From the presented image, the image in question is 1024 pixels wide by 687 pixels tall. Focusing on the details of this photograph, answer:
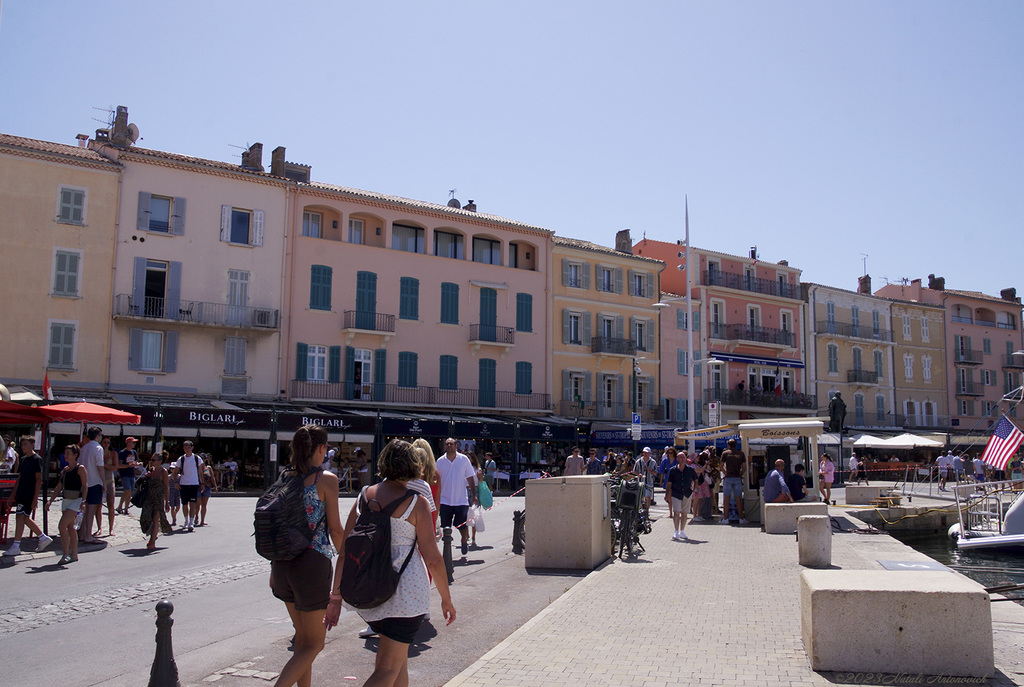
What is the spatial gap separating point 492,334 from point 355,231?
24.5 feet

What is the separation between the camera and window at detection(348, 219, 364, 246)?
3666 cm

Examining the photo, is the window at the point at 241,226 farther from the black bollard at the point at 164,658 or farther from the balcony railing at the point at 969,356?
the balcony railing at the point at 969,356

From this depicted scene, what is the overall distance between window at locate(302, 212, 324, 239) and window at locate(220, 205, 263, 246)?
7.00ft

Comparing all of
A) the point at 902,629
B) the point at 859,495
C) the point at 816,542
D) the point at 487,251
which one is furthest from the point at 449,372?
the point at 902,629

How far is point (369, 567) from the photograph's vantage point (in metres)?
4.23

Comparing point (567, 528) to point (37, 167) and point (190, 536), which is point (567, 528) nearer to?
point (190, 536)

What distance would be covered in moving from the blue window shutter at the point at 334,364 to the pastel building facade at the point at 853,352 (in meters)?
29.6

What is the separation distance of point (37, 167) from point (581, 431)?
24306 millimetres

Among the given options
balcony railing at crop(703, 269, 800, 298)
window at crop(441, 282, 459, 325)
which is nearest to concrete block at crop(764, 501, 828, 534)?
window at crop(441, 282, 459, 325)

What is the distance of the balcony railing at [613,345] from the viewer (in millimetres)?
42562

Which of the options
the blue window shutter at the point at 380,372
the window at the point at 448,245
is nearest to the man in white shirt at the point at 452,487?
the blue window shutter at the point at 380,372

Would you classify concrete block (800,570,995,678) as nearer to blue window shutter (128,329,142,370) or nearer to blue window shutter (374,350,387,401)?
blue window shutter (128,329,142,370)

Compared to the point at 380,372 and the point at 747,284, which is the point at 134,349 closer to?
the point at 380,372

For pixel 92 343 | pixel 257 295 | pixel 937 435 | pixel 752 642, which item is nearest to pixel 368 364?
pixel 257 295
